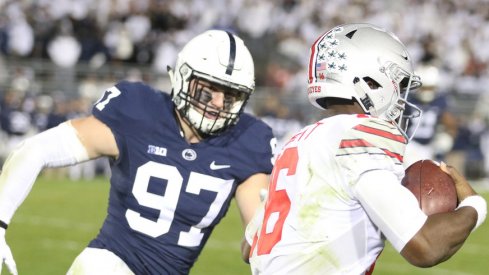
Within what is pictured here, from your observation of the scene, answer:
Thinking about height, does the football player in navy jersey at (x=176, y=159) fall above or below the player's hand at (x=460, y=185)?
below

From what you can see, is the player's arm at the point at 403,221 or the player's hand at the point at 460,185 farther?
the player's hand at the point at 460,185

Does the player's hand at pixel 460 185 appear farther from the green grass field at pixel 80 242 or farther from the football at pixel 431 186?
the green grass field at pixel 80 242

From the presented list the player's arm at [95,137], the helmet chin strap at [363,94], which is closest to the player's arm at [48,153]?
the player's arm at [95,137]

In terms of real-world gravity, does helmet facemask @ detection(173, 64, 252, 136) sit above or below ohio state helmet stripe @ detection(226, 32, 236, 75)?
below

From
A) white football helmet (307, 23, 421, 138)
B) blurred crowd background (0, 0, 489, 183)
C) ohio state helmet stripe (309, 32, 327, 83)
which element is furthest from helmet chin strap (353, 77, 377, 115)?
blurred crowd background (0, 0, 489, 183)

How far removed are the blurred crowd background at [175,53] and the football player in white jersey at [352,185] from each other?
10.6 m

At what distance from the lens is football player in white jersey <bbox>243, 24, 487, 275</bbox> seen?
8.16 feet

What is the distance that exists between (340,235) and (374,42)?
1.94 ft

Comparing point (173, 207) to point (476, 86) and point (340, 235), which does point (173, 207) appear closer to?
point (340, 235)

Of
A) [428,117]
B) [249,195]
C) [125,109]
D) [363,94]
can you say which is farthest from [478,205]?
[428,117]

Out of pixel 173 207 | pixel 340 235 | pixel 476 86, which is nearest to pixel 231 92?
pixel 173 207

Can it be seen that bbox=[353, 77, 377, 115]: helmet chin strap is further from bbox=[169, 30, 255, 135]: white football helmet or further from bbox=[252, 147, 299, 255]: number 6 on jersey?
bbox=[169, 30, 255, 135]: white football helmet

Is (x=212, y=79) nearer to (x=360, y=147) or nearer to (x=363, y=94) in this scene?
(x=363, y=94)

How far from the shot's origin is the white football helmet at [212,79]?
3762 millimetres
